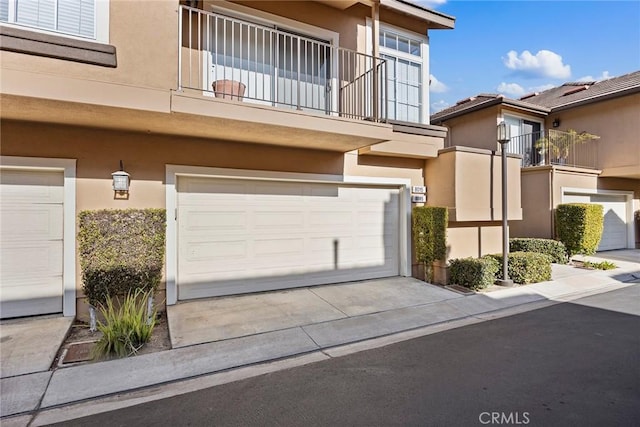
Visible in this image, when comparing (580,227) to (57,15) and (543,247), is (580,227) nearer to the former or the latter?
(543,247)

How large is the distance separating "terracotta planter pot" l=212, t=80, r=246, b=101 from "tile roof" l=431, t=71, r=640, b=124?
36.4 feet

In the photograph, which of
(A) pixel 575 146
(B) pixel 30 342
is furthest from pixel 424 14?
(B) pixel 30 342

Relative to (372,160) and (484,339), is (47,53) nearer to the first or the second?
(372,160)

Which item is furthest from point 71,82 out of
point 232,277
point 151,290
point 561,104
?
point 561,104

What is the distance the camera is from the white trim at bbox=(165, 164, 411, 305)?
5996 mm

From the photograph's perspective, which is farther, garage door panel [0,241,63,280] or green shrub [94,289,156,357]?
garage door panel [0,241,63,280]

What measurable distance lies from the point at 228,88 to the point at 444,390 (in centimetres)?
542

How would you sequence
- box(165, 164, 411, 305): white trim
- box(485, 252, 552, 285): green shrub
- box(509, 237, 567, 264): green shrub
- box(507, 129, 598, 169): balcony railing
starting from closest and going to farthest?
box(165, 164, 411, 305): white trim → box(485, 252, 552, 285): green shrub → box(509, 237, 567, 264): green shrub → box(507, 129, 598, 169): balcony railing

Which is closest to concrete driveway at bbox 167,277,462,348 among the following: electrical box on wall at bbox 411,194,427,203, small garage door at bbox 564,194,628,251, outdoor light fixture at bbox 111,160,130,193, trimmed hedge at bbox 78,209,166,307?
trimmed hedge at bbox 78,209,166,307

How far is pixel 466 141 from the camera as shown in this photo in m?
14.7

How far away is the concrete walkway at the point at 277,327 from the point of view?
142 inches

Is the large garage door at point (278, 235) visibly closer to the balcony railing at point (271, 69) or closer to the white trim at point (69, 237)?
the white trim at point (69, 237)

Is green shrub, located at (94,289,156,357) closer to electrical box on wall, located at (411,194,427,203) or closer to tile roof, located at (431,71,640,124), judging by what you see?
electrical box on wall, located at (411,194,427,203)

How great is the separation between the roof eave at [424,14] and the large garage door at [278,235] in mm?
4217
